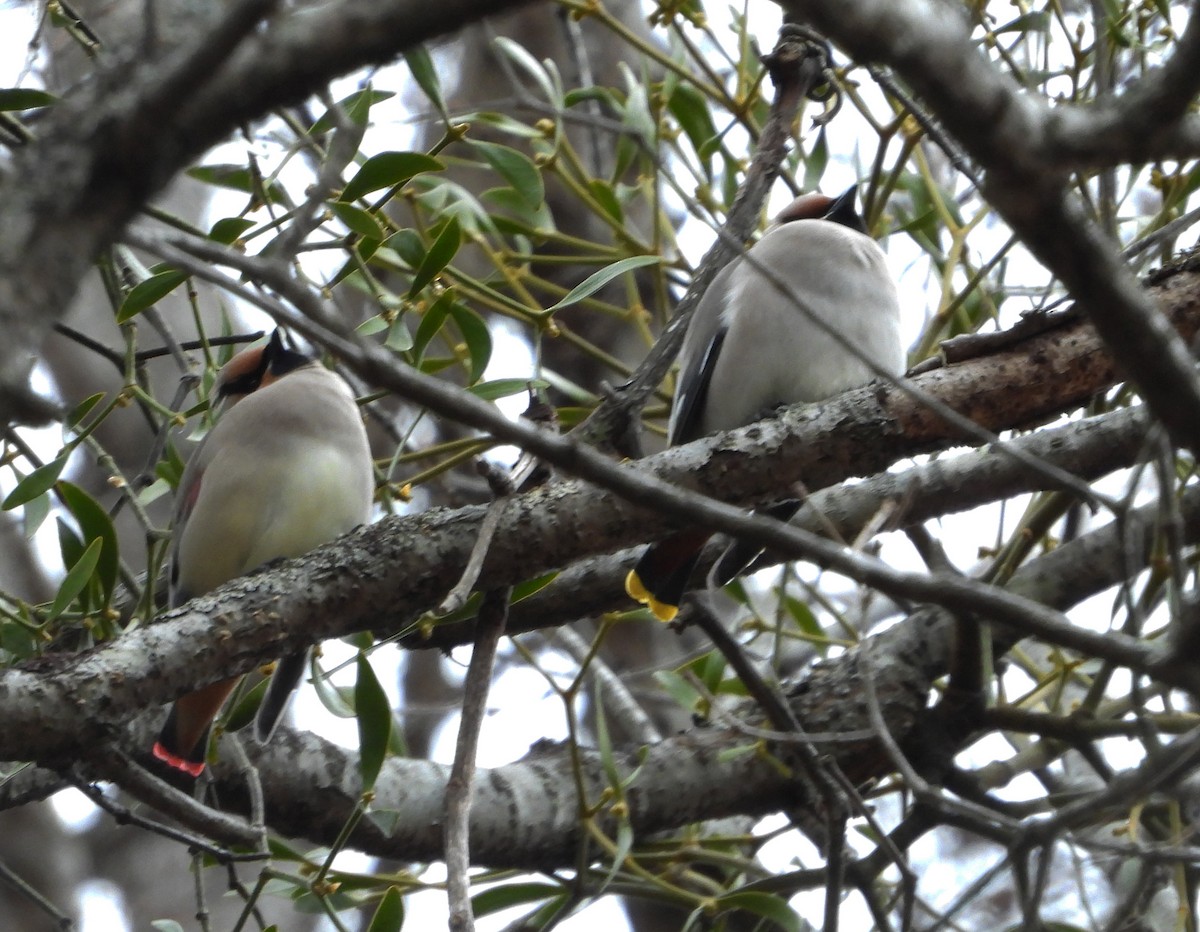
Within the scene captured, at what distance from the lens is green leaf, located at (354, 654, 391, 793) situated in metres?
2.83

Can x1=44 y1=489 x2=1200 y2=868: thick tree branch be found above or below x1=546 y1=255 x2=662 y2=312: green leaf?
below

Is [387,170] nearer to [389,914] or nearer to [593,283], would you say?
[593,283]

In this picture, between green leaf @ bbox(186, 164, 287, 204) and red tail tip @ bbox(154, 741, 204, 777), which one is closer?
red tail tip @ bbox(154, 741, 204, 777)

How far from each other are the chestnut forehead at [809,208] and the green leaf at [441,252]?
1.67 metres

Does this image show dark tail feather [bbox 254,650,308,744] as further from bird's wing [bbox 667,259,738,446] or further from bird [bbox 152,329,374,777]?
bird's wing [bbox 667,259,738,446]

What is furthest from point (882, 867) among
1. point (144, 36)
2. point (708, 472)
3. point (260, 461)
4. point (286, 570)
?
point (144, 36)

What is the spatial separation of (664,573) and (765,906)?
2.49 feet

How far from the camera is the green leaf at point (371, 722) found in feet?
9.27

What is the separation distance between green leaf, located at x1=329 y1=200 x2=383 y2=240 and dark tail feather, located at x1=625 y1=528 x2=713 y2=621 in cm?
88

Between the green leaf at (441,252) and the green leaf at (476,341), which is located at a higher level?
the green leaf at (476,341)

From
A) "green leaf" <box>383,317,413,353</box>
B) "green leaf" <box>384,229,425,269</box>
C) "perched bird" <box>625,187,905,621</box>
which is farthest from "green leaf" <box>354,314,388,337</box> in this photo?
"perched bird" <box>625,187,905,621</box>

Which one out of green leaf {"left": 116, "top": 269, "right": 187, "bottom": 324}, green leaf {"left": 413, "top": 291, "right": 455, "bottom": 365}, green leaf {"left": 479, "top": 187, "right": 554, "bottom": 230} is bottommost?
green leaf {"left": 413, "top": 291, "right": 455, "bottom": 365}

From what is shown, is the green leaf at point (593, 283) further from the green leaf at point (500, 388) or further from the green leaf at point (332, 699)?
the green leaf at point (332, 699)

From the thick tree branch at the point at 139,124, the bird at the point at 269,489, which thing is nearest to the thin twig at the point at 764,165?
the bird at the point at 269,489
